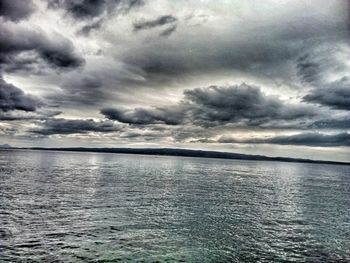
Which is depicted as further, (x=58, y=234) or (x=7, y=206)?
(x=7, y=206)

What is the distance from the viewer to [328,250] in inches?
1247

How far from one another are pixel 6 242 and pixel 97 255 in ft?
32.6

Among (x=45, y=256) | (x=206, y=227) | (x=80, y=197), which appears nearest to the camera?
(x=45, y=256)

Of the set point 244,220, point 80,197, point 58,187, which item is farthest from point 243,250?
point 58,187

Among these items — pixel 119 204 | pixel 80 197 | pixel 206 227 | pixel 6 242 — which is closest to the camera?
pixel 6 242

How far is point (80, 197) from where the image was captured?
185ft

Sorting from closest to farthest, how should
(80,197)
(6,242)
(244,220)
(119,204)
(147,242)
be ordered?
(6,242), (147,242), (244,220), (119,204), (80,197)

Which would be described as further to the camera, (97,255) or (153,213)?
(153,213)

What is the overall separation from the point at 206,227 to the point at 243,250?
8884 mm

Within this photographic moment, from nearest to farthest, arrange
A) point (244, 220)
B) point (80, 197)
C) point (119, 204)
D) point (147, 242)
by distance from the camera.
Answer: point (147, 242) → point (244, 220) → point (119, 204) → point (80, 197)

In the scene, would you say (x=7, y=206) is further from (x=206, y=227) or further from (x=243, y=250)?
(x=243, y=250)

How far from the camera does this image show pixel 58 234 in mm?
32281

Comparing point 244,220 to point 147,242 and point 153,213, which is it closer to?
point 153,213

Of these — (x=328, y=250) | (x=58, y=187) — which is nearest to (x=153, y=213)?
(x=328, y=250)
